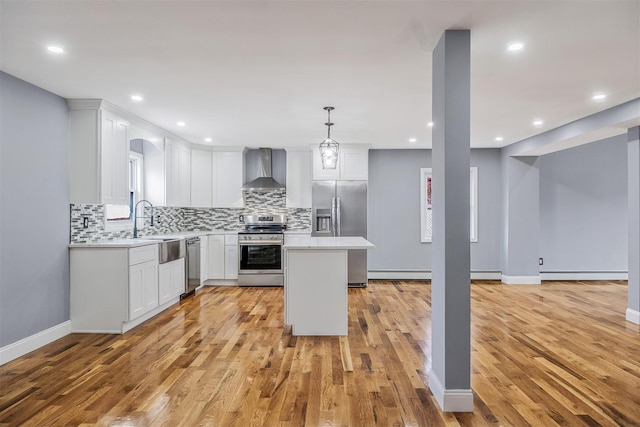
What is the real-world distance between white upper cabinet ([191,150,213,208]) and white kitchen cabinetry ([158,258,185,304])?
1.59 metres

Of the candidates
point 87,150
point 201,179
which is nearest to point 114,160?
point 87,150

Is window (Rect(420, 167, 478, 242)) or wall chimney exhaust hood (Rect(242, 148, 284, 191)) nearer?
wall chimney exhaust hood (Rect(242, 148, 284, 191))

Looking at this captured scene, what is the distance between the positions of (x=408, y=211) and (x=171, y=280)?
4395 mm

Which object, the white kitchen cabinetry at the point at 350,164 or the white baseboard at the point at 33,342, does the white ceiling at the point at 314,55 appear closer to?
the white kitchen cabinetry at the point at 350,164

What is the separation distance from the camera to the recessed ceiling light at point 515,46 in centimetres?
273

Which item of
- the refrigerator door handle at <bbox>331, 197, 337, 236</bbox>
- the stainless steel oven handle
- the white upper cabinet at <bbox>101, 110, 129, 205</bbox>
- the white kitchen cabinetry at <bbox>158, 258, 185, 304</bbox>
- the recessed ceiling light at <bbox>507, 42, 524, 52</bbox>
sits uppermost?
the recessed ceiling light at <bbox>507, 42, 524, 52</bbox>

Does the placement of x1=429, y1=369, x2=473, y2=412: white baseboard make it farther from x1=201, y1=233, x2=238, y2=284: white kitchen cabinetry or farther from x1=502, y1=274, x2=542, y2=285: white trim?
x1=502, y1=274, x2=542, y2=285: white trim

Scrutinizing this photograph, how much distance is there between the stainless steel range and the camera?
22.0 ft

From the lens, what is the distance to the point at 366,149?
6.91 metres

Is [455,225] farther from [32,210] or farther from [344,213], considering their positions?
[344,213]

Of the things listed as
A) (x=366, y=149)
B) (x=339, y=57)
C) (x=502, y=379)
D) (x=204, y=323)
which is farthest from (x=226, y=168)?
(x=502, y=379)

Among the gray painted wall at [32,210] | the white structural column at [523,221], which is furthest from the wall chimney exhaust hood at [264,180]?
the white structural column at [523,221]

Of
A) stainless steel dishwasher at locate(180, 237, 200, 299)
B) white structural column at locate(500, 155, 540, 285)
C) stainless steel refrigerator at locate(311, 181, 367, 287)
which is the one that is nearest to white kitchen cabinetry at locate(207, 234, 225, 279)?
stainless steel dishwasher at locate(180, 237, 200, 299)

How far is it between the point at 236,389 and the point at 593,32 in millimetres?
3526
